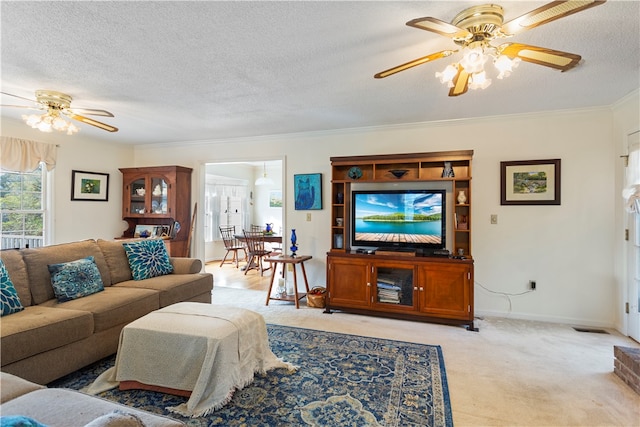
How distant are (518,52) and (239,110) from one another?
8.61 feet

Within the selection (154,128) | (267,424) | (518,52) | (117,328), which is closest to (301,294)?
(117,328)

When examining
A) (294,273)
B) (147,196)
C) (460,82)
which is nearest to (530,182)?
(460,82)

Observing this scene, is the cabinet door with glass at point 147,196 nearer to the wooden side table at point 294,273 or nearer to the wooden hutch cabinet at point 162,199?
the wooden hutch cabinet at point 162,199

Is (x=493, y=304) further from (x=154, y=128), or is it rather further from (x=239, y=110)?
(x=154, y=128)

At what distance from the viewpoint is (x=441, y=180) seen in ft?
11.9

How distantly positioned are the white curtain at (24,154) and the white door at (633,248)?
656 cm

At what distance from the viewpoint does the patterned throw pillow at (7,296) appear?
216 cm

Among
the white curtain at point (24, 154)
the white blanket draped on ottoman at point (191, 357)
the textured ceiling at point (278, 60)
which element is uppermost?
the textured ceiling at point (278, 60)

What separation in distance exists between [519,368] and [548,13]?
94.4 inches

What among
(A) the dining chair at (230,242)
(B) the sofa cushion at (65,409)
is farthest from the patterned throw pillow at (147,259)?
(A) the dining chair at (230,242)

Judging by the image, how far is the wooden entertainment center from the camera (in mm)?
3311

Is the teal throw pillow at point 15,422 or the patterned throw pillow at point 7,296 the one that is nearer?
the teal throw pillow at point 15,422

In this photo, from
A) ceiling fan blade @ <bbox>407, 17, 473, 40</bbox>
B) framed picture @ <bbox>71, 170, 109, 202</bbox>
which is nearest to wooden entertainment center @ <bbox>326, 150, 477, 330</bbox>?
ceiling fan blade @ <bbox>407, 17, 473, 40</bbox>

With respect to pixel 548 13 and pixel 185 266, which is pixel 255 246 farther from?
pixel 548 13
